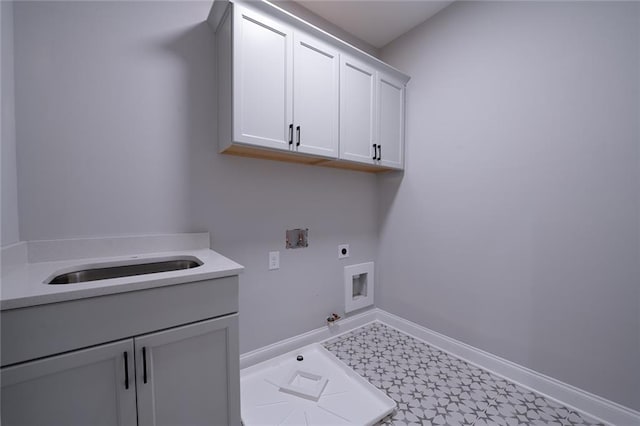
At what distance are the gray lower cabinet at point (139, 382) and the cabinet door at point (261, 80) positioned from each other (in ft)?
3.15

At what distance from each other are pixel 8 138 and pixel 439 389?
2.46 meters

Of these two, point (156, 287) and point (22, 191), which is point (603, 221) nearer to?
point (156, 287)

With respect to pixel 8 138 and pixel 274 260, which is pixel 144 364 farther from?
pixel 8 138

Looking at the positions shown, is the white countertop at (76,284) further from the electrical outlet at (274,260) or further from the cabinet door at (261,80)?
the cabinet door at (261,80)

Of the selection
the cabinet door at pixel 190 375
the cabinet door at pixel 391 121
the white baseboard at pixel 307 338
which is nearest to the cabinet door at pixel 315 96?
the cabinet door at pixel 391 121

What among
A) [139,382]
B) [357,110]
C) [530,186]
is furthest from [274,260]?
[530,186]

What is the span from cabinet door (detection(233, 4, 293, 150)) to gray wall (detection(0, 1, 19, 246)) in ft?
2.86

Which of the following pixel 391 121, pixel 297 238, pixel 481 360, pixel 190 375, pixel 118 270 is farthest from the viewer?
pixel 391 121

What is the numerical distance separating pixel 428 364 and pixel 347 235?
3.61 feet

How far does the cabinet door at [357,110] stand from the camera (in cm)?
171

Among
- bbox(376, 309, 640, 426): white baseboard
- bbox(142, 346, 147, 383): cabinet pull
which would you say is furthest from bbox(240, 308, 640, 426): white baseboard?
bbox(142, 346, 147, 383): cabinet pull

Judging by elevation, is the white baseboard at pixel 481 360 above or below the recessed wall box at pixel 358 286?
below

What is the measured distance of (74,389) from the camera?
0.78 metres

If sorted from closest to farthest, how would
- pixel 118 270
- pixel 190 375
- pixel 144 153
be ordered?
pixel 190 375
pixel 118 270
pixel 144 153
